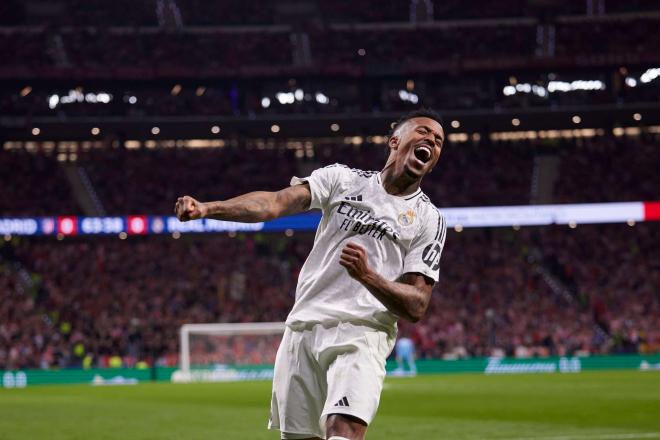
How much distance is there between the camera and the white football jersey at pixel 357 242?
5.39 metres

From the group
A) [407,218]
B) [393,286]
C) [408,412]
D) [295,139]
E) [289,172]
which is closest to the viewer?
[393,286]

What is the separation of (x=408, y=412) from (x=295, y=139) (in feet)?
111

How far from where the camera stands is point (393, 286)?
16.5ft

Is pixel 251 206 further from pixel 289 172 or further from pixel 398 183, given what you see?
pixel 289 172

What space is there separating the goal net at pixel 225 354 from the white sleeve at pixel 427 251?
28.5 m

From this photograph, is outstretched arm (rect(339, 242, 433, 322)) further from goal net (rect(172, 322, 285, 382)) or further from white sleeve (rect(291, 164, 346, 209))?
goal net (rect(172, 322, 285, 382))

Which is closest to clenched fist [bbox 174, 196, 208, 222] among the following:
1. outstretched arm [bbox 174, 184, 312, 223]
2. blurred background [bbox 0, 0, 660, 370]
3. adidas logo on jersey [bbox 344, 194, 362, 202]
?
outstretched arm [bbox 174, 184, 312, 223]

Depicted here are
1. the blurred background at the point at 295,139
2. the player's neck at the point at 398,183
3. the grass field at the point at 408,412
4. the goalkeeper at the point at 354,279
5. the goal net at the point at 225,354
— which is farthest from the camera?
the blurred background at the point at 295,139

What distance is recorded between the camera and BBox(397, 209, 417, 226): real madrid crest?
5473mm

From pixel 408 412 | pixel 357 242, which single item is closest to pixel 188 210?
pixel 357 242

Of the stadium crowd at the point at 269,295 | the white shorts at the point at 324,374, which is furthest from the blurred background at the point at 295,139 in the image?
the white shorts at the point at 324,374

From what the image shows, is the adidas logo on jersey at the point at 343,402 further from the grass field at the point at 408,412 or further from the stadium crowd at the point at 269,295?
the stadium crowd at the point at 269,295

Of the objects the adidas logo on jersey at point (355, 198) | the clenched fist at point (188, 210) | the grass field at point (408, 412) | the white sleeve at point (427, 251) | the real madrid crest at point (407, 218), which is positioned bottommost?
the grass field at point (408, 412)

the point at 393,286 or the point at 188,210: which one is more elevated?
the point at 188,210
